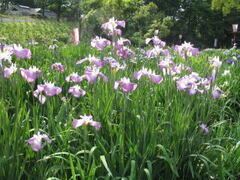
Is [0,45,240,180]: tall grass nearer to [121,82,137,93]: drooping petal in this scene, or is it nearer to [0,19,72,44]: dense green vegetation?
[121,82,137,93]: drooping petal

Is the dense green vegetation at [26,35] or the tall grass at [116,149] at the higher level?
the tall grass at [116,149]

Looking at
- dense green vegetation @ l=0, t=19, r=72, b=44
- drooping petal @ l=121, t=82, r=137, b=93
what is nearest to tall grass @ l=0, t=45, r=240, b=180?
drooping petal @ l=121, t=82, r=137, b=93

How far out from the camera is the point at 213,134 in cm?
199

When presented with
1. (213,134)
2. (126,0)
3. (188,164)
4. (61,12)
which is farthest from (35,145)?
(61,12)

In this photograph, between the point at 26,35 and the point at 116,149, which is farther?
the point at 26,35

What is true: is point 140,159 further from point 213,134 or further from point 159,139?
point 213,134

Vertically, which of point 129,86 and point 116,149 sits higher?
point 129,86

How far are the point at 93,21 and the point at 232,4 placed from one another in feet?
32.9

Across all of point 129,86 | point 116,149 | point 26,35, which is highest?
point 129,86

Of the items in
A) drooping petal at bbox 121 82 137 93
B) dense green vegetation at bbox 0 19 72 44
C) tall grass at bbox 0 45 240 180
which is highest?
drooping petal at bbox 121 82 137 93

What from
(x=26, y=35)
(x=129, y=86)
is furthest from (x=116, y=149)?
(x=26, y=35)

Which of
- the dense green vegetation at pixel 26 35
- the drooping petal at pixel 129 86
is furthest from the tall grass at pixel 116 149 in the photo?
the dense green vegetation at pixel 26 35

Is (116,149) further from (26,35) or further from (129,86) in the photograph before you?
(26,35)

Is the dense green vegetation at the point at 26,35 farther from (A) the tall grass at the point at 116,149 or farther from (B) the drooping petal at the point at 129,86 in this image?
(B) the drooping petal at the point at 129,86
